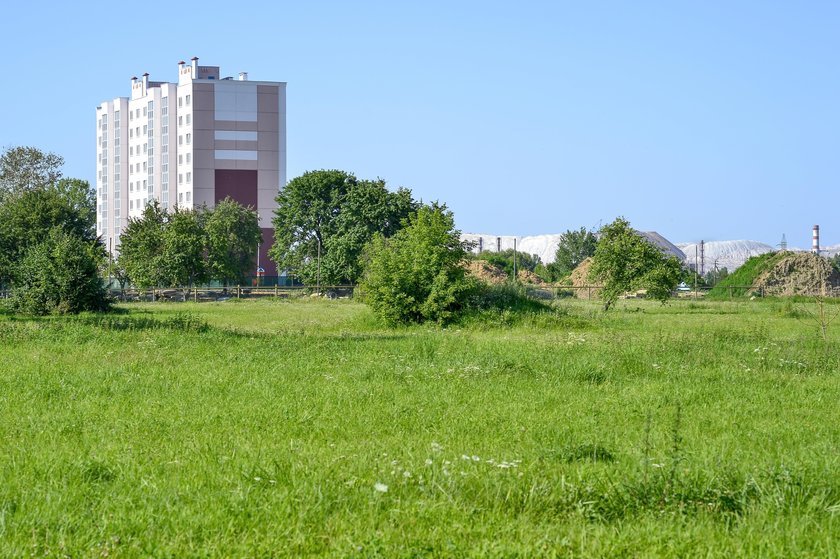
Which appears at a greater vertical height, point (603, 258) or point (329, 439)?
point (603, 258)

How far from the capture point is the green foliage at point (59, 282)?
3541 centimetres

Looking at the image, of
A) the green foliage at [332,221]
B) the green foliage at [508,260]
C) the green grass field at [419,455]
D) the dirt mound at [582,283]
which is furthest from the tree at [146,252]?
the green grass field at [419,455]

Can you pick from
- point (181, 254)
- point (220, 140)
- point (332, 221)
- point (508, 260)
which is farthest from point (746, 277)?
point (220, 140)

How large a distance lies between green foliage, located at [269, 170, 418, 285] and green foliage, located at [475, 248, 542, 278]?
13.4 m

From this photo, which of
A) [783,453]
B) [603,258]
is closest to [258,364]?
[783,453]

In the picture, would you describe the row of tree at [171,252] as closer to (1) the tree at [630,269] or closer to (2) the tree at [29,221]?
(2) the tree at [29,221]

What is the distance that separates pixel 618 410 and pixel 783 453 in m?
2.78

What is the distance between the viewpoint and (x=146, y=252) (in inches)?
2825

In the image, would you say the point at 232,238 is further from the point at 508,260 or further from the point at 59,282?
the point at 59,282

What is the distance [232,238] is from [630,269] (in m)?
53.4

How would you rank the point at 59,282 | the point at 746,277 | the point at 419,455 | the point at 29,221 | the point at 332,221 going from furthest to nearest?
the point at 332,221, the point at 746,277, the point at 29,221, the point at 59,282, the point at 419,455

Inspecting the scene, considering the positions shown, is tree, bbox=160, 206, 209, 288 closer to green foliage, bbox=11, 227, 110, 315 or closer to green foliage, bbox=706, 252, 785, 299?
green foliage, bbox=11, 227, 110, 315

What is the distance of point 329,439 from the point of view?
30.5 feet

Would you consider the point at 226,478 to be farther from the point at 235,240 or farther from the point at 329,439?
the point at 235,240
